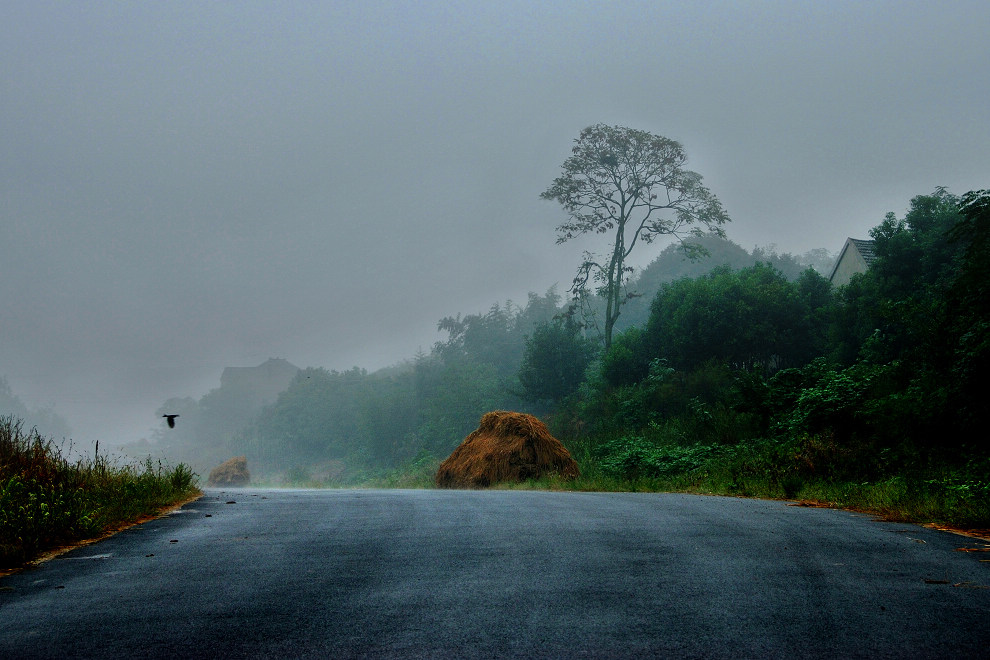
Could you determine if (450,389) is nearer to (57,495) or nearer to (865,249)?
(865,249)

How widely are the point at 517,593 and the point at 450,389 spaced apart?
5625cm

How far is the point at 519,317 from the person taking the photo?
75.9 m

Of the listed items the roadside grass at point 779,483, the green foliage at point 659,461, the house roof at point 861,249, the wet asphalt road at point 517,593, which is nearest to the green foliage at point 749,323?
the house roof at point 861,249

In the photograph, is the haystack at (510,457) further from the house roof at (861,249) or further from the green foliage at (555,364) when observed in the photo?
the house roof at (861,249)

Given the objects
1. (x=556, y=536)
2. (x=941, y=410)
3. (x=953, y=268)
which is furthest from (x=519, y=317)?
(x=556, y=536)

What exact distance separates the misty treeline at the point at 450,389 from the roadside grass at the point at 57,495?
915 inches

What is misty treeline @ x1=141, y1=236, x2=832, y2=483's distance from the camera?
1657 inches

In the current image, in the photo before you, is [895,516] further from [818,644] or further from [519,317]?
[519,317]

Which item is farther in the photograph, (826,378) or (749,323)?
(749,323)

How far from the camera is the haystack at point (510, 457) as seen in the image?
19.4 meters

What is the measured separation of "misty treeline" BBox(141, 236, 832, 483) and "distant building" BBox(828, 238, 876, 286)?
500 cm

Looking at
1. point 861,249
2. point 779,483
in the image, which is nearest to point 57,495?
point 779,483

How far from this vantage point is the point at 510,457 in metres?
19.5

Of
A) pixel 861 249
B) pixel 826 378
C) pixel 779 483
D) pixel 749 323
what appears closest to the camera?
pixel 779 483
